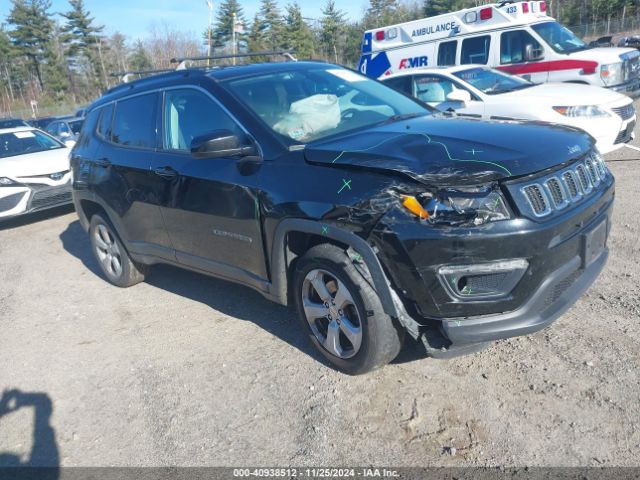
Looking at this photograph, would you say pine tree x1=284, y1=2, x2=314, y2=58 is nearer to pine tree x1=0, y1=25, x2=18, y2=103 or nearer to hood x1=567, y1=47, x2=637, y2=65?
pine tree x1=0, y1=25, x2=18, y2=103

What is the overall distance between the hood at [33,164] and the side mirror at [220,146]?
21.2 ft

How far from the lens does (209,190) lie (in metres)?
3.91

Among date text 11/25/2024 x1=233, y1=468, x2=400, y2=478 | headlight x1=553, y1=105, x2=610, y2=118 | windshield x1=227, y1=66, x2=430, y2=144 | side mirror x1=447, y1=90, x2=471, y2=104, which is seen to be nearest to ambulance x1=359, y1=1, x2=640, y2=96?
headlight x1=553, y1=105, x2=610, y2=118

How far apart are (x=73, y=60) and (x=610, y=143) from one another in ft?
209

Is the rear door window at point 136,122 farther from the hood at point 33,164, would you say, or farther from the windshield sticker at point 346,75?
the hood at point 33,164

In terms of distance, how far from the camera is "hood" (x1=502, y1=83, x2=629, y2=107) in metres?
7.58

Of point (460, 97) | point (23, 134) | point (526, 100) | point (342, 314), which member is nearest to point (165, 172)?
point (342, 314)

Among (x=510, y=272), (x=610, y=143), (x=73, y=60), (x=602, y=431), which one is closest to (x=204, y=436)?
(x=510, y=272)

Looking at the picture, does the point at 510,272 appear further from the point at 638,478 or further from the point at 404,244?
the point at 638,478

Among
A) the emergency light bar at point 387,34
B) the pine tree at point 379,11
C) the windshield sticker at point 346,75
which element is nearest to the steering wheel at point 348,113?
the windshield sticker at point 346,75

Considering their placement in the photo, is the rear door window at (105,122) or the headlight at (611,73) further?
the headlight at (611,73)

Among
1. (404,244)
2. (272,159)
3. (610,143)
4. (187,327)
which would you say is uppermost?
(272,159)

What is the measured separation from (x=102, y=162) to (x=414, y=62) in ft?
34.8

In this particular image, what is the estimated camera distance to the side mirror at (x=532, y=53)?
450 inches
